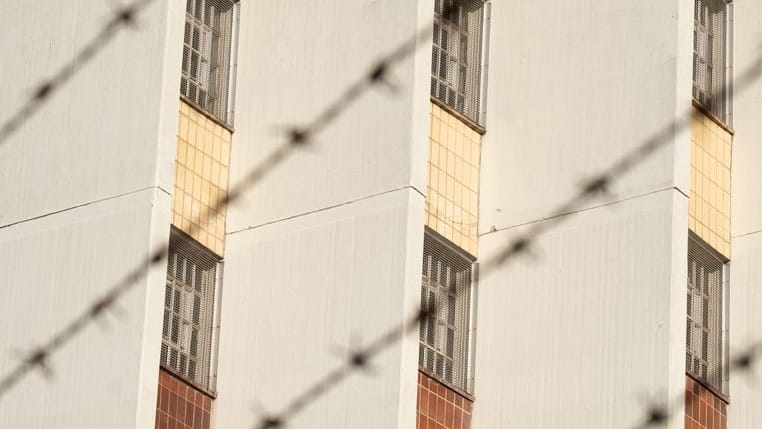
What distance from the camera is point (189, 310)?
34312 millimetres

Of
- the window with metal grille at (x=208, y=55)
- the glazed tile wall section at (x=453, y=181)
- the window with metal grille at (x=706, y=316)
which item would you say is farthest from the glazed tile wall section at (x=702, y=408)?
the window with metal grille at (x=208, y=55)

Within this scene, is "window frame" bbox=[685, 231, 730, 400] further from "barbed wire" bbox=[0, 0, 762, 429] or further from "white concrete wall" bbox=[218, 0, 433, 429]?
"white concrete wall" bbox=[218, 0, 433, 429]

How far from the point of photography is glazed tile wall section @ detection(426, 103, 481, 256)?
35.4m

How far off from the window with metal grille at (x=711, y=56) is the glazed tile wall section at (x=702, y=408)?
435cm

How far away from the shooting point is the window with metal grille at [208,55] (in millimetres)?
35500

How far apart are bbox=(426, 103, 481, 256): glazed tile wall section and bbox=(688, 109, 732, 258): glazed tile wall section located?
9.90 feet

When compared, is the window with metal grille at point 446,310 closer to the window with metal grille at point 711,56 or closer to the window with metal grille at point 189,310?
the window with metal grille at point 189,310

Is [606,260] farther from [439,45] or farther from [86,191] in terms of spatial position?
[86,191]

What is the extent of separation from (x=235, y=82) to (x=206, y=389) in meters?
4.51

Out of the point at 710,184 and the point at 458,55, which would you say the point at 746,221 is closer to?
the point at 710,184

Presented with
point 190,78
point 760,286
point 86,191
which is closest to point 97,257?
point 86,191

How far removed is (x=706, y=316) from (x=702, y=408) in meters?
1.82

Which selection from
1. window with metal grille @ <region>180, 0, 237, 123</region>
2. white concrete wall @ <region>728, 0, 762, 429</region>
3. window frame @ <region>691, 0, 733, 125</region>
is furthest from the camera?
window frame @ <region>691, 0, 733, 125</region>

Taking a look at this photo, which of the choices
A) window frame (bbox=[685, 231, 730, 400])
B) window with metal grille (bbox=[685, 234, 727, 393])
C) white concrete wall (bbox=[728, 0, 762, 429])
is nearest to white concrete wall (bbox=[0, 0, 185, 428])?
window frame (bbox=[685, 231, 730, 400])
